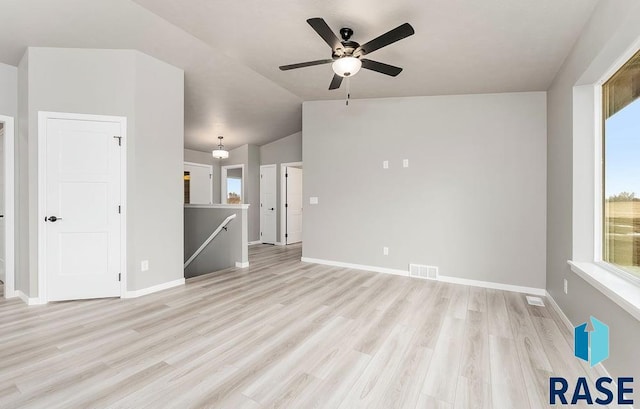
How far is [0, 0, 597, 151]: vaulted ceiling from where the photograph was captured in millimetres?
2354

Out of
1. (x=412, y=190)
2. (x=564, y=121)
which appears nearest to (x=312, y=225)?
(x=412, y=190)

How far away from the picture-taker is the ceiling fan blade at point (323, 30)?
2.08 meters

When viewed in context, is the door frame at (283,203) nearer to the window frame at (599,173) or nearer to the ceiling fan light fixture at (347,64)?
the ceiling fan light fixture at (347,64)

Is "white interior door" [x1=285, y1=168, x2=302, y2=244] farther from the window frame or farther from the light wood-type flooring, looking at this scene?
the window frame

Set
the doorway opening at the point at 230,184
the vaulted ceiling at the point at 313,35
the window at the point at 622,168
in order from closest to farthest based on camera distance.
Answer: the window at the point at 622,168 → the vaulted ceiling at the point at 313,35 → the doorway opening at the point at 230,184

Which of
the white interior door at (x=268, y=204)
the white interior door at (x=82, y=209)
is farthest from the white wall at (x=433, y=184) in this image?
the white interior door at (x=82, y=209)

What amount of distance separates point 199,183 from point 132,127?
15.8 ft

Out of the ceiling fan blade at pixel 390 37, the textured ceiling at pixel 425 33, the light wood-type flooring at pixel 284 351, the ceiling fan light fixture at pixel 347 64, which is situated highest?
Result: the textured ceiling at pixel 425 33

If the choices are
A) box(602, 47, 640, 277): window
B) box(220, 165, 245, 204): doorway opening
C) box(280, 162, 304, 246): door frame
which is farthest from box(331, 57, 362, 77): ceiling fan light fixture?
box(220, 165, 245, 204): doorway opening

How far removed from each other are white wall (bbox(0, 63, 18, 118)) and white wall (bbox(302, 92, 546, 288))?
381cm

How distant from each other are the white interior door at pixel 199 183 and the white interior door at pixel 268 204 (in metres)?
1.59

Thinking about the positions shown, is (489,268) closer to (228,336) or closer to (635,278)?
(635,278)

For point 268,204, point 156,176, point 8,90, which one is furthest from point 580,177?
point 268,204

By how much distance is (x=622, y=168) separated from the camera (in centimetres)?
207
